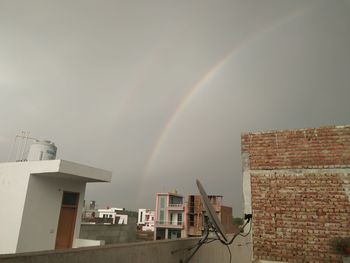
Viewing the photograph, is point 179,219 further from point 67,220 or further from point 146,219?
point 67,220

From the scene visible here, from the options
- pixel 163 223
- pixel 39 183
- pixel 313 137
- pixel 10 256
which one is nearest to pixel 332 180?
pixel 313 137

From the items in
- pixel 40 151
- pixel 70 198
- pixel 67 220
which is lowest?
pixel 67 220

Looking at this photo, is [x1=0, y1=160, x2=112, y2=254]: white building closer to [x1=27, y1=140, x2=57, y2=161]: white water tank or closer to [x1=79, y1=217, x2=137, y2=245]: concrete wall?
[x1=27, y1=140, x2=57, y2=161]: white water tank

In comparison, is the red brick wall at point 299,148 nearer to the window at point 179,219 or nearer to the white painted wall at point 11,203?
the white painted wall at point 11,203

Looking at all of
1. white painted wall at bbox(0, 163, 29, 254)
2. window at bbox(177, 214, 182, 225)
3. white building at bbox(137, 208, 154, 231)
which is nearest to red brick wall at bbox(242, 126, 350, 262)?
white painted wall at bbox(0, 163, 29, 254)

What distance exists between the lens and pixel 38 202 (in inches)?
375

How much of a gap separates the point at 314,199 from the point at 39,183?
29.6 ft

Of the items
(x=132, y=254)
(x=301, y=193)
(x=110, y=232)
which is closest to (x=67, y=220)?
(x=110, y=232)

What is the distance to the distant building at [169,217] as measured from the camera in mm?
49938

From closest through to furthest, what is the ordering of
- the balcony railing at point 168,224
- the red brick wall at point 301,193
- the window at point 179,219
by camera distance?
1. the red brick wall at point 301,193
2. the balcony railing at point 168,224
3. the window at point 179,219

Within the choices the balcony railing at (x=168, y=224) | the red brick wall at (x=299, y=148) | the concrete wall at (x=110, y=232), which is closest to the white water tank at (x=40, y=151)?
the concrete wall at (x=110, y=232)

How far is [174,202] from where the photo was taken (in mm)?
53375

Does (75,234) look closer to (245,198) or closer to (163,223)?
(245,198)

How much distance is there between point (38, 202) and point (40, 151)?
282 cm
